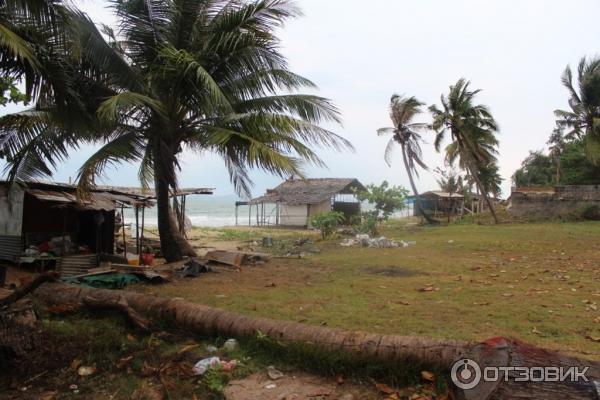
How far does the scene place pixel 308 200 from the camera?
98.7 ft

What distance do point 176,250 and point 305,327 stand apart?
6.67 m

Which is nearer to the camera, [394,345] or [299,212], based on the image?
[394,345]

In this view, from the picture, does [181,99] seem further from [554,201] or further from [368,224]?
[554,201]

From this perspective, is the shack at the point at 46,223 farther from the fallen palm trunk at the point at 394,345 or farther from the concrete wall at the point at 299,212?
the concrete wall at the point at 299,212

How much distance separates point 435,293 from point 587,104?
861 inches

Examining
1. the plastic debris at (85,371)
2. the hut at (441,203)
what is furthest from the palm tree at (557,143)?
the plastic debris at (85,371)

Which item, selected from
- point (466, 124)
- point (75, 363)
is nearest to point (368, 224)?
point (466, 124)

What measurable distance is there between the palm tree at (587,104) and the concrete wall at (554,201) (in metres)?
1.83

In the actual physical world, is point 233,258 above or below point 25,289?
below

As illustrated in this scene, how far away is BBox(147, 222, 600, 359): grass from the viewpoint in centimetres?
470

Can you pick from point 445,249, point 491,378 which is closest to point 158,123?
point 491,378

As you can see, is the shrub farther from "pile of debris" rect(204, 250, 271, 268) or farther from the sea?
"pile of debris" rect(204, 250, 271, 268)

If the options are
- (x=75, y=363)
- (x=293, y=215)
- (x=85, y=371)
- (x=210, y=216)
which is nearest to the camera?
(x=85, y=371)

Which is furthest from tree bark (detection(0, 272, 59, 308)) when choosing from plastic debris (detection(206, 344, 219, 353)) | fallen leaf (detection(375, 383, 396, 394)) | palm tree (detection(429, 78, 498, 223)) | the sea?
palm tree (detection(429, 78, 498, 223))
